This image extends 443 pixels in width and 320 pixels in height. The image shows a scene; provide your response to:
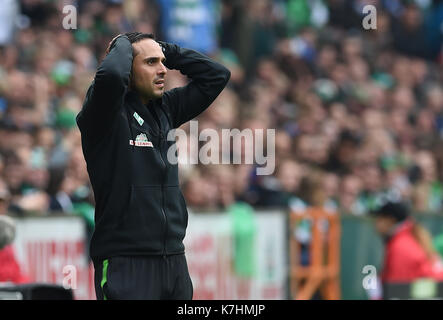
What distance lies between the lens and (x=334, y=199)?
1365 cm

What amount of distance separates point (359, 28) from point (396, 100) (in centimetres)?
178

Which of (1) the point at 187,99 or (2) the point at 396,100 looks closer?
(1) the point at 187,99

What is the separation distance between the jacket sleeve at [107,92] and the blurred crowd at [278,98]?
310 centimetres

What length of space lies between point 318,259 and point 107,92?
714 centimetres

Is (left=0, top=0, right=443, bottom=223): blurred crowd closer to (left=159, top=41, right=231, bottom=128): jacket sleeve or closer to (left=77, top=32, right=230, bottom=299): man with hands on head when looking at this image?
(left=159, top=41, right=231, bottom=128): jacket sleeve

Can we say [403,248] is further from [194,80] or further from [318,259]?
[194,80]

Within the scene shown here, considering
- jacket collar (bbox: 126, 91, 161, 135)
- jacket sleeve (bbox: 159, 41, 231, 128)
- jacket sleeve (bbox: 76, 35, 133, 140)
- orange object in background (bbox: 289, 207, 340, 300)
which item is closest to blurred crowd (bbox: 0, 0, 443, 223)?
orange object in background (bbox: 289, 207, 340, 300)

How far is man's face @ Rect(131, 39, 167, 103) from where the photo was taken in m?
6.13

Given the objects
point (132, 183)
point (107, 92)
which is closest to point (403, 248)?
point (132, 183)

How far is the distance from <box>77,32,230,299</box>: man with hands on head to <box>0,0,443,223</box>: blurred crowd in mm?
3007

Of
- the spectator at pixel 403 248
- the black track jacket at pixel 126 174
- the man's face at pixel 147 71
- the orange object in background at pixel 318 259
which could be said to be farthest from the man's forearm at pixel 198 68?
the orange object in background at pixel 318 259
